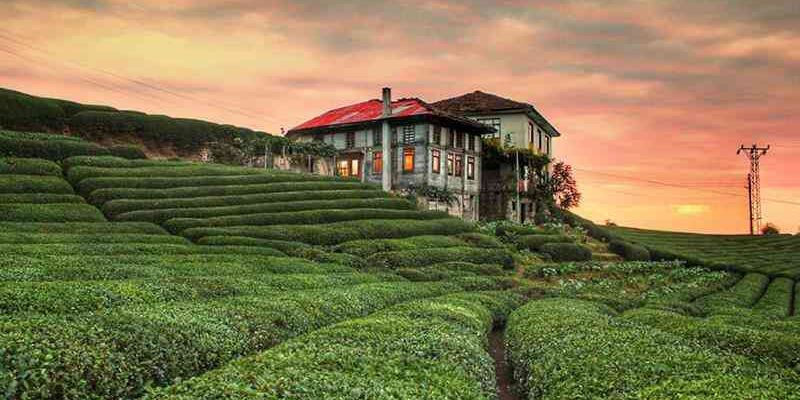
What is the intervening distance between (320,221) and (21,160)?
2368 centimetres

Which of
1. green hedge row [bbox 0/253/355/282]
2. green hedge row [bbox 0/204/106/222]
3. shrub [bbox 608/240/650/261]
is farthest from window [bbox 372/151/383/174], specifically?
green hedge row [bbox 0/253/355/282]

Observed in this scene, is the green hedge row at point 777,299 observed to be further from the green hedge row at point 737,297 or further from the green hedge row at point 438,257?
the green hedge row at point 438,257

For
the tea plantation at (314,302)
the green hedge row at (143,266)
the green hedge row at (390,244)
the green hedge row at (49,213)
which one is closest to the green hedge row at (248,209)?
the tea plantation at (314,302)

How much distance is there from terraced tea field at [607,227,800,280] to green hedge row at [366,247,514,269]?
2806 centimetres

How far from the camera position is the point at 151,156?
70250mm

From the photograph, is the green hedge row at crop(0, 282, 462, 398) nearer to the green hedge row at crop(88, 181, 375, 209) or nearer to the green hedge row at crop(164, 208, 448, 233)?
the green hedge row at crop(164, 208, 448, 233)

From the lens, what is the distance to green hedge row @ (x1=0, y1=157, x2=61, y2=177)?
150ft

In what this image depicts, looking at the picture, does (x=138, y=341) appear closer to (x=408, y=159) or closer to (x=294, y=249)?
(x=294, y=249)

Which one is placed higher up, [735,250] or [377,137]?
[377,137]

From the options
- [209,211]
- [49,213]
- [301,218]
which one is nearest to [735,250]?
[301,218]

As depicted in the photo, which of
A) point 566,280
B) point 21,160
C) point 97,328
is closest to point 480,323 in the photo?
point 97,328

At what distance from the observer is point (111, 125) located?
223 ft

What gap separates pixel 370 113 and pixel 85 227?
3821 cm

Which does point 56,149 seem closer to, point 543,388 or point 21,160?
point 21,160
